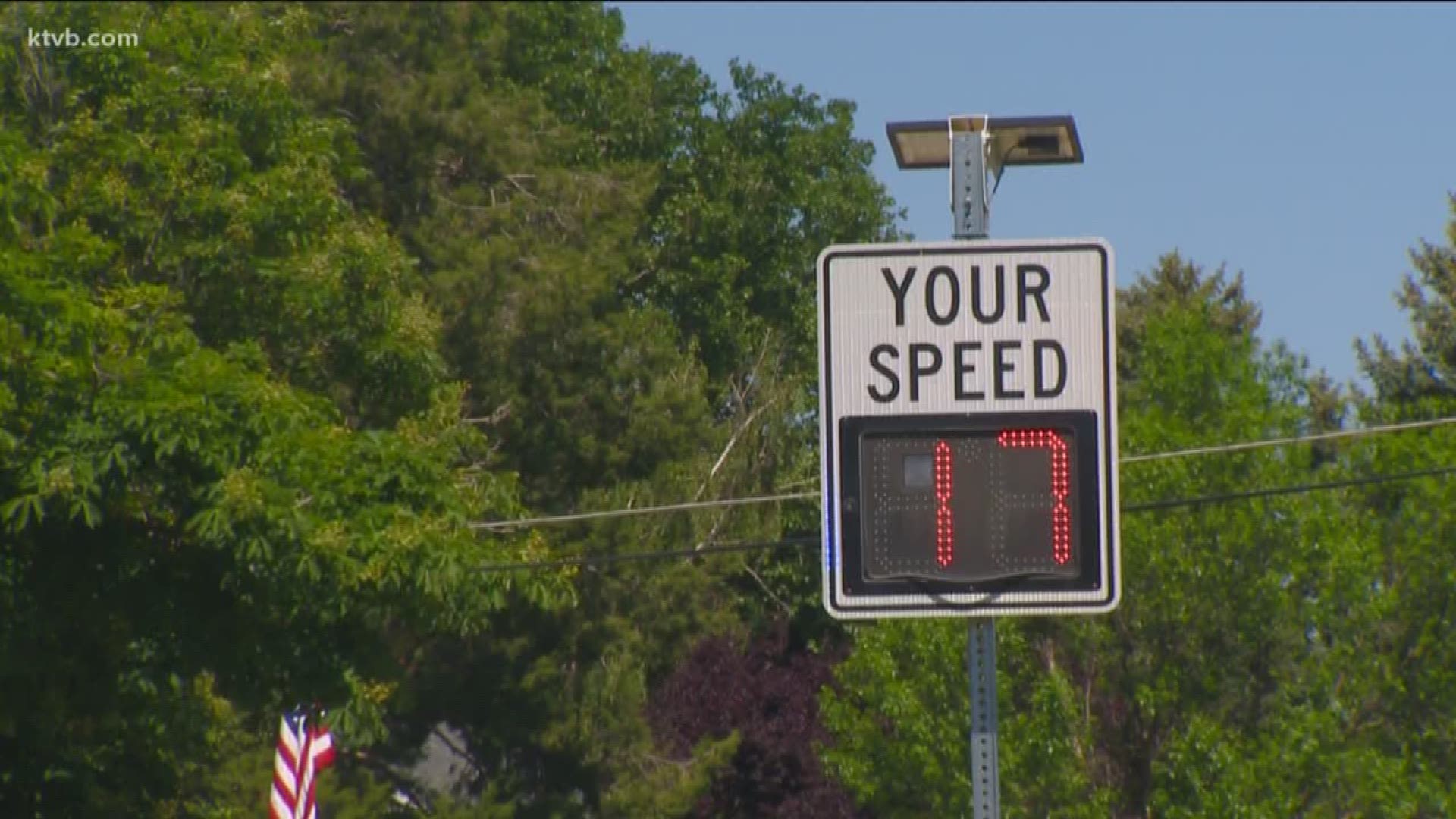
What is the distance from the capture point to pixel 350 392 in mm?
26812

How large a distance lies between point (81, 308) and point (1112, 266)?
437 inches

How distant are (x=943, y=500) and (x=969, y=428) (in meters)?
0.20

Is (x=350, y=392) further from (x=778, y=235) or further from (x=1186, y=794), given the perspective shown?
(x=778, y=235)

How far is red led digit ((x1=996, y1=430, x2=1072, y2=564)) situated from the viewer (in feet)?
20.1

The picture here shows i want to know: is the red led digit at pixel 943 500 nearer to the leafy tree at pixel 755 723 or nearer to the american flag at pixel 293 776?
the american flag at pixel 293 776

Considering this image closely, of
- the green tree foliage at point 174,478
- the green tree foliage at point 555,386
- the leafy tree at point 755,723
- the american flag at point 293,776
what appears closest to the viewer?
the green tree foliage at point 174,478

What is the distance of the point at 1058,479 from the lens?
6.14m

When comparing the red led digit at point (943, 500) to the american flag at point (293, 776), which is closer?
the red led digit at point (943, 500)
